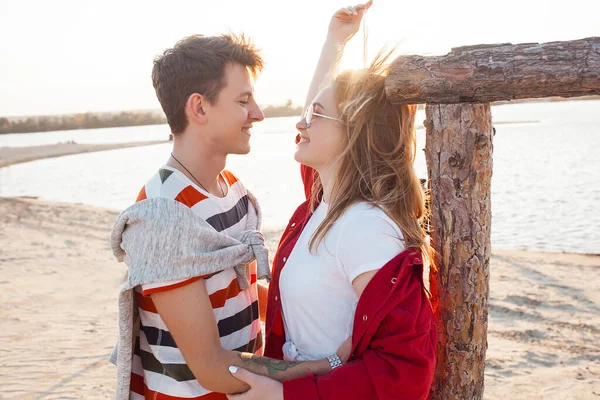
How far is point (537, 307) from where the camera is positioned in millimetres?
6727

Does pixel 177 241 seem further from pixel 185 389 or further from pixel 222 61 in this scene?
pixel 222 61

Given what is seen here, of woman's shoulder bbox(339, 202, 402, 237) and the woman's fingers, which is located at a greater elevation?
the woman's fingers

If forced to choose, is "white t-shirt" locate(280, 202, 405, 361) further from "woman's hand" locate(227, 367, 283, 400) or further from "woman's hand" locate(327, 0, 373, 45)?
"woman's hand" locate(327, 0, 373, 45)

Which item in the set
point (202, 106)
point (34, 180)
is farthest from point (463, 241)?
point (34, 180)

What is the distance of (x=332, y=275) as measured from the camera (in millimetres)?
2049


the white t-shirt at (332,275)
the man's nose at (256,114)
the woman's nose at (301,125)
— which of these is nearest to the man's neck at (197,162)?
the man's nose at (256,114)

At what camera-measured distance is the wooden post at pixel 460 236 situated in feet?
7.11

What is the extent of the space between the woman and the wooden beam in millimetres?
108

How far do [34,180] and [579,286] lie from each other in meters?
21.8

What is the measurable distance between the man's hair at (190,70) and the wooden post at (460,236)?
83cm

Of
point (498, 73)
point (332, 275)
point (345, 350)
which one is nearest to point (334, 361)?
point (345, 350)

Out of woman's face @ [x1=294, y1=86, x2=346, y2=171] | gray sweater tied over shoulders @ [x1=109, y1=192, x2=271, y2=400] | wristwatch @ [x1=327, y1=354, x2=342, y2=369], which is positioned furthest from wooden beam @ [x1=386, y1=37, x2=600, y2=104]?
wristwatch @ [x1=327, y1=354, x2=342, y2=369]

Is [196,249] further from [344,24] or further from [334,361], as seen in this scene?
[344,24]

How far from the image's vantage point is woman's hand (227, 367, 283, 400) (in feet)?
6.51
